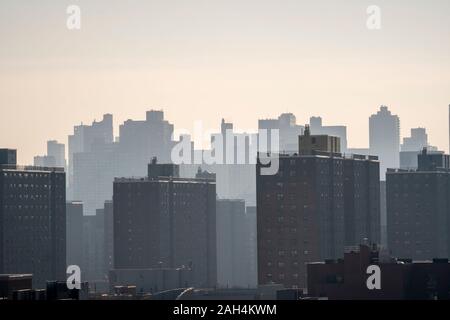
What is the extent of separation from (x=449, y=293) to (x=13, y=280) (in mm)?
54173

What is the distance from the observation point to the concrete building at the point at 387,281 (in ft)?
520

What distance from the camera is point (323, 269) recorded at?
176250 millimetres

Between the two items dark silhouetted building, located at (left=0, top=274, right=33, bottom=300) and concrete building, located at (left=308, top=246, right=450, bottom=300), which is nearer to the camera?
concrete building, located at (left=308, top=246, right=450, bottom=300)

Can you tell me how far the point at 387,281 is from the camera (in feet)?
526

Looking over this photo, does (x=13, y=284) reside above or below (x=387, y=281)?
below

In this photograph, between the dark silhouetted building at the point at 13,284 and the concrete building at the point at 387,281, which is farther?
the dark silhouetted building at the point at 13,284

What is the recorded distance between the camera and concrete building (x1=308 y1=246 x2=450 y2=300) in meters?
158

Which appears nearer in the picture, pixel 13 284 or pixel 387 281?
pixel 387 281
